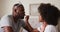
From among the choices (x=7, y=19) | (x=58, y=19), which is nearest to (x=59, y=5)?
(x=58, y=19)

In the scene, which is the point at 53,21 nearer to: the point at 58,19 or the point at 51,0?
the point at 58,19

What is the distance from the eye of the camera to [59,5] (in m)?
3.25

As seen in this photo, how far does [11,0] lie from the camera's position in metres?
3.39

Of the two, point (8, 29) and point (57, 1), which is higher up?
point (57, 1)

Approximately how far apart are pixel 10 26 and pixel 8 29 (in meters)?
0.05

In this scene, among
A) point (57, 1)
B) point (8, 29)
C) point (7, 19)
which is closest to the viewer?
point (8, 29)

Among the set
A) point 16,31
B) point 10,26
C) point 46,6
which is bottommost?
point 16,31

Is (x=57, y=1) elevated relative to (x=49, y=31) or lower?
elevated

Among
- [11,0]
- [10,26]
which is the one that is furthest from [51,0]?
[10,26]

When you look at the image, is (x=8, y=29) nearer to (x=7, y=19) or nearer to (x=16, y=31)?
(x=7, y=19)

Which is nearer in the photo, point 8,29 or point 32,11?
point 8,29

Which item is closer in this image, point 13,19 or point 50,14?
point 50,14

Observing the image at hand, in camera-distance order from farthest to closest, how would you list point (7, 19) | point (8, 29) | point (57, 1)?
point (57, 1) → point (7, 19) → point (8, 29)

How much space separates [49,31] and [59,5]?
191 centimetres
